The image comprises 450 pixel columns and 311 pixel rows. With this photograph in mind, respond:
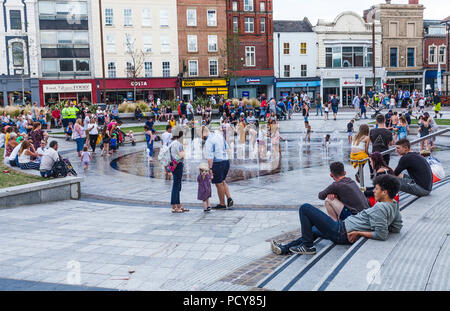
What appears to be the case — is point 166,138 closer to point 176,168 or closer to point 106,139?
point 176,168

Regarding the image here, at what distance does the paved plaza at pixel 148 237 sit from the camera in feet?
19.3

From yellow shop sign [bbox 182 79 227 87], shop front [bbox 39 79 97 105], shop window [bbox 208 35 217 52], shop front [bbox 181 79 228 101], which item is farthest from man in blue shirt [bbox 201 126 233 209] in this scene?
shop window [bbox 208 35 217 52]

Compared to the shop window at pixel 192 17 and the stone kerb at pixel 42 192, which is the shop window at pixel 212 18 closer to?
the shop window at pixel 192 17

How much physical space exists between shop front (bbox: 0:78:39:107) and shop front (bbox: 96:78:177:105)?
6021 mm

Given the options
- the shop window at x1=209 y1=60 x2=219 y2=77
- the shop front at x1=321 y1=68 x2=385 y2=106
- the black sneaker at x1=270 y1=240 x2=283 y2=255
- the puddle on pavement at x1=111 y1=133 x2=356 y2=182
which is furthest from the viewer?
the shop front at x1=321 y1=68 x2=385 y2=106

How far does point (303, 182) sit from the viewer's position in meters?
12.5

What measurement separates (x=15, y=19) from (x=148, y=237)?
149 feet

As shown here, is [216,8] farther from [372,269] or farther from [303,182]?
[372,269]

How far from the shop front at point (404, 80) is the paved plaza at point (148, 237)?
47.8 meters

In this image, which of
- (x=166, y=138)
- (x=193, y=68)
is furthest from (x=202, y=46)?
(x=166, y=138)

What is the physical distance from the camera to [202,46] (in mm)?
52656

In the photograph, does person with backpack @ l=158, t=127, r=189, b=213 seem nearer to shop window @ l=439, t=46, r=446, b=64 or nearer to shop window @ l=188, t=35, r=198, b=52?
shop window @ l=188, t=35, r=198, b=52

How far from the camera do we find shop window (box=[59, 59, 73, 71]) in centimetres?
4847
